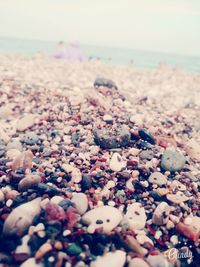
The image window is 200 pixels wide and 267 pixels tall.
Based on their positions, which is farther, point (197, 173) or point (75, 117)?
point (75, 117)

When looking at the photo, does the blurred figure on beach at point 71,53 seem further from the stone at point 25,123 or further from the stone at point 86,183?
the stone at point 86,183

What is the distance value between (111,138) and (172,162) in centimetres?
94

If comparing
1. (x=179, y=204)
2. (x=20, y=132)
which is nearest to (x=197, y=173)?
(x=179, y=204)

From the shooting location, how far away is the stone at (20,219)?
2.91m

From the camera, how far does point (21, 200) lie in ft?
10.8

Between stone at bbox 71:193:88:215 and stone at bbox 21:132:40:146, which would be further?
stone at bbox 21:132:40:146

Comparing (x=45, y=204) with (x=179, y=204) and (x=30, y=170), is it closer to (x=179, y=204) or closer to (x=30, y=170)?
(x=30, y=170)

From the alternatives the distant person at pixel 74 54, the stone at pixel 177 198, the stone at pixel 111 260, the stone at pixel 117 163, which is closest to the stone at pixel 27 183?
the stone at pixel 117 163

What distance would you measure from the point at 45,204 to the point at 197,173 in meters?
2.33

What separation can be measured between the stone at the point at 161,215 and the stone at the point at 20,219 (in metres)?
1.26

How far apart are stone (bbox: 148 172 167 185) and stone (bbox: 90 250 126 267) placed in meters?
1.23

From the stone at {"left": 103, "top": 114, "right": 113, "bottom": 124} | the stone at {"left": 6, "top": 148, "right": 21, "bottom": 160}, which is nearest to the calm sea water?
the stone at {"left": 103, "top": 114, "right": 113, "bottom": 124}

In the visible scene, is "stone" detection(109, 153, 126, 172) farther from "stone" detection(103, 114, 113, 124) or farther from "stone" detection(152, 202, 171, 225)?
"stone" detection(103, 114, 113, 124)

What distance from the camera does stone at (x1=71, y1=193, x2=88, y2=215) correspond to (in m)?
3.22
